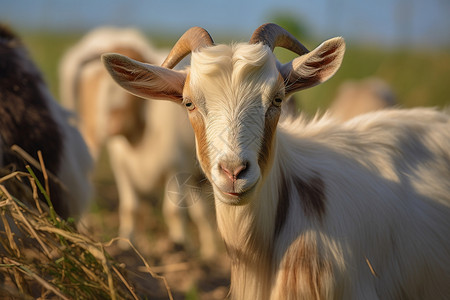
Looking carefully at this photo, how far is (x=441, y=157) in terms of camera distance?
3.19 m

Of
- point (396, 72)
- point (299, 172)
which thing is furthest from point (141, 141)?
point (396, 72)

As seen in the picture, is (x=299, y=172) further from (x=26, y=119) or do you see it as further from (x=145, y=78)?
(x=26, y=119)

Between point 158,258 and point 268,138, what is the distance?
339 cm

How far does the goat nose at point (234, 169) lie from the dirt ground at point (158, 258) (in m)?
1.20

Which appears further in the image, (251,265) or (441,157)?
(441,157)

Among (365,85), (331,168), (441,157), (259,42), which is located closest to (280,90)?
(259,42)

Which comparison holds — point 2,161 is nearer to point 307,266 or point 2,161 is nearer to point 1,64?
point 1,64

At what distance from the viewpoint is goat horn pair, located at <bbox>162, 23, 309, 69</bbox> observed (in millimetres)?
2760

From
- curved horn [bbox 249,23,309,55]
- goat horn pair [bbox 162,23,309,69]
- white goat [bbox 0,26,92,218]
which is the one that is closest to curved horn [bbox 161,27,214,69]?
goat horn pair [bbox 162,23,309,69]

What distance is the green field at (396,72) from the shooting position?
35.8 feet

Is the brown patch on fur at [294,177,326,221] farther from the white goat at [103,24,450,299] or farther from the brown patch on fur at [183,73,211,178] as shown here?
the brown patch on fur at [183,73,211,178]

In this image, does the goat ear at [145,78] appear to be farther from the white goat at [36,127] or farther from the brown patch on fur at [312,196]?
the white goat at [36,127]

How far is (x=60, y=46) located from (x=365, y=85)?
456 inches

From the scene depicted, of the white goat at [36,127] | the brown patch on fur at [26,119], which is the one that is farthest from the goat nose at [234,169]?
the brown patch on fur at [26,119]
